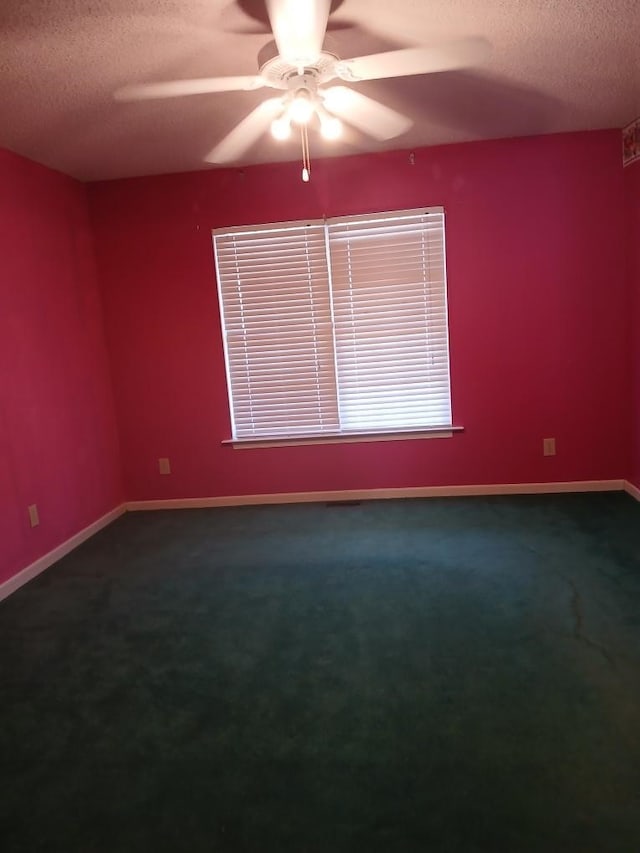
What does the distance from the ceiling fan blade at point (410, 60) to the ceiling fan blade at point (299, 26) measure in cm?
17

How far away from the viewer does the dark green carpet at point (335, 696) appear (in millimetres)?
1494

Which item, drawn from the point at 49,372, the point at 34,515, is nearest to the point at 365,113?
the point at 49,372

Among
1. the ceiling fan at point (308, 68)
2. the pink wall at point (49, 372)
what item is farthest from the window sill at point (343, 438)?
the ceiling fan at point (308, 68)

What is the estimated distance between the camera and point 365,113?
2891 mm

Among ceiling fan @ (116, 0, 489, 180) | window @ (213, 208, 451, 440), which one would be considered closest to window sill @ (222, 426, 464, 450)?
window @ (213, 208, 451, 440)

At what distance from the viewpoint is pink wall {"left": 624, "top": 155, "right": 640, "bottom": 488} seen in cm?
354

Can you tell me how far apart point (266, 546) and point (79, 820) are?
1.96 meters

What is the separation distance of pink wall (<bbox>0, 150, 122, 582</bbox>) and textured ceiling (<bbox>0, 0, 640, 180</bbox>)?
358 millimetres

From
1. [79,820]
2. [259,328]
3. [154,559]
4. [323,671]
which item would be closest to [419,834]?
[323,671]

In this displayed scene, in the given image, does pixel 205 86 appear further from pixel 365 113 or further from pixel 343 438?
pixel 343 438

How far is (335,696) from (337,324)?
2.68 meters

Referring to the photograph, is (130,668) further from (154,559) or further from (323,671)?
(154,559)

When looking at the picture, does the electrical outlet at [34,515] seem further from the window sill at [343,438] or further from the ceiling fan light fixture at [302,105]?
the ceiling fan light fixture at [302,105]

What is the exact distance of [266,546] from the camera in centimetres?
345
